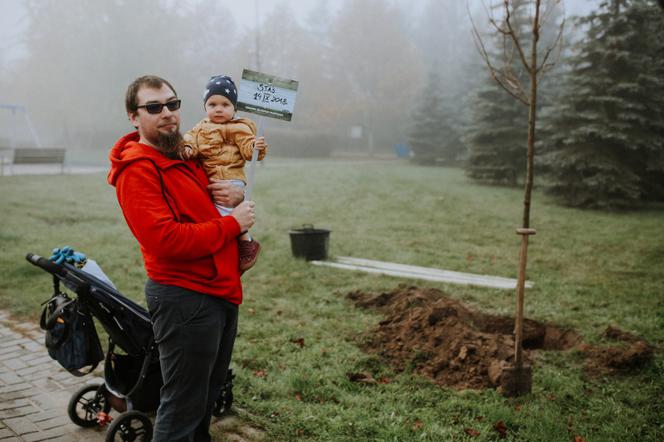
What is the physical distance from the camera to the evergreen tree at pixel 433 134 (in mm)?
31094

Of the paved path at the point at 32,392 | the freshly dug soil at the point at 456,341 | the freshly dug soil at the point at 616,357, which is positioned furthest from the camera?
the freshly dug soil at the point at 616,357

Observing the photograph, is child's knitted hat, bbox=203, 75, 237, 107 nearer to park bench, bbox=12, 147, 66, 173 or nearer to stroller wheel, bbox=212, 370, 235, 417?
stroller wheel, bbox=212, 370, 235, 417

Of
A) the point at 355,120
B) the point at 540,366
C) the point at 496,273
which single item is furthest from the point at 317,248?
the point at 355,120

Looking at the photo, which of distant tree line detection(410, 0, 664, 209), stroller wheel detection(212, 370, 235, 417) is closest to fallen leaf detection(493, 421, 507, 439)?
stroller wheel detection(212, 370, 235, 417)

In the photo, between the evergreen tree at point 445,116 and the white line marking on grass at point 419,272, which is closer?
the white line marking on grass at point 419,272

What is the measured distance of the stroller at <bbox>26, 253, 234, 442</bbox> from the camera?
2768 mm

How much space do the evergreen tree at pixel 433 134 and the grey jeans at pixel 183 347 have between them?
96.9 ft

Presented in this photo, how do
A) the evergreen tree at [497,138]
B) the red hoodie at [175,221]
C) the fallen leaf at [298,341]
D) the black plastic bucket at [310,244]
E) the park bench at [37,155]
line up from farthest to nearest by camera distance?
1. the evergreen tree at [497,138]
2. the park bench at [37,155]
3. the black plastic bucket at [310,244]
4. the fallen leaf at [298,341]
5. the red hoodie at [175,221]

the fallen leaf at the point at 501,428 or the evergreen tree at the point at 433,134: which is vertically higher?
the evergreen tree at the point at 433,134

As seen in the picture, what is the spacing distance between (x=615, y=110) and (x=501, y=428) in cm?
1248

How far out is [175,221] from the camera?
222cm

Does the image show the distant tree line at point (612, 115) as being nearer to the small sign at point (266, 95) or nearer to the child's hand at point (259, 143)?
the small sign at point (266, 95)

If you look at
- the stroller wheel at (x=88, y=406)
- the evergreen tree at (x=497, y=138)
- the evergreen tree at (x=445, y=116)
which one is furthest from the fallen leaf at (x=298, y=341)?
the evergreen tree at (x=445, y=116)

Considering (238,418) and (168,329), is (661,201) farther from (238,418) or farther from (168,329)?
(168,329)
